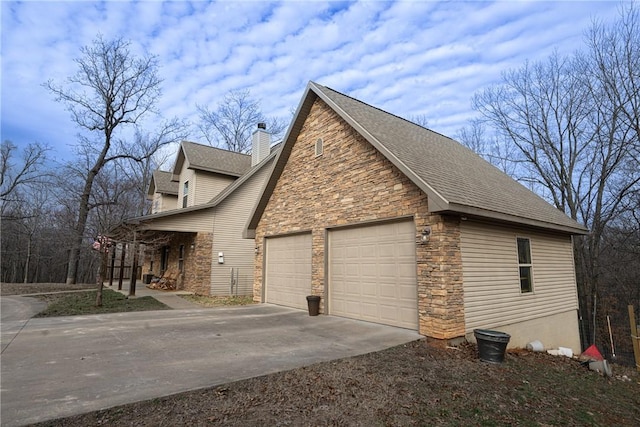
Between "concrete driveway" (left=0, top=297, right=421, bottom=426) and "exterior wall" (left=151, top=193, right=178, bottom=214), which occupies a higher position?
"exterior wall" (left=151, top=193, right=178, bottom=214)

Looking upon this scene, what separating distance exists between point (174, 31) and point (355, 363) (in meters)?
10.1

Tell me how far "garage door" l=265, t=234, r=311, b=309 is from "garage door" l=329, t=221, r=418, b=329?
127cm

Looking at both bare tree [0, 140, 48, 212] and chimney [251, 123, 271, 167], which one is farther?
bare tree [0, 140, 48, 212]

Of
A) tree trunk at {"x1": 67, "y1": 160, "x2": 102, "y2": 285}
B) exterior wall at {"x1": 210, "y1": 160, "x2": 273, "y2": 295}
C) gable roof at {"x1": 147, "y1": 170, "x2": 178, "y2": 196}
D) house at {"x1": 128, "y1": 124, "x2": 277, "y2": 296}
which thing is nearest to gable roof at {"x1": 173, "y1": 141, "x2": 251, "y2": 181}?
house at {"x1": 128, "y1": 124, "x2": 277, "y2": 296}

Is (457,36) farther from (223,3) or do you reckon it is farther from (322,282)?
(322,282)

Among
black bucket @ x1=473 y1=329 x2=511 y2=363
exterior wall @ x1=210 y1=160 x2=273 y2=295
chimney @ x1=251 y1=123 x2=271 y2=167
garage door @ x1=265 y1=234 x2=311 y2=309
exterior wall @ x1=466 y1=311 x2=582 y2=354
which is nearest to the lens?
black bucket @ x1=473 y1=329 x2=511 y2=363

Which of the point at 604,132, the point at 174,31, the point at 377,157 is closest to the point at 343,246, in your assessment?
the point at 377,157

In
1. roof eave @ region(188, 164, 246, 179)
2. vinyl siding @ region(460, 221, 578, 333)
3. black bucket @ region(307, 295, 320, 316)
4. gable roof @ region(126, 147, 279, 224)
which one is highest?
roof eave @ region(188, 164, 246, 179)

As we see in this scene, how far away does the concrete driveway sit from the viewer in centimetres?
390

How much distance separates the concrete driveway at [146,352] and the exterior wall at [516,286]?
1762mm

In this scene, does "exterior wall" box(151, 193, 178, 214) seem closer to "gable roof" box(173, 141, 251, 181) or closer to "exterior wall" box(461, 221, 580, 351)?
"gable roof" box(173, 141, 251, 181)

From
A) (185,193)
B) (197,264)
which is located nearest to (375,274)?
(197,264)

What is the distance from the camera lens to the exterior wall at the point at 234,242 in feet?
51.7

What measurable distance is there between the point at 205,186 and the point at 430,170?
13311 mm
